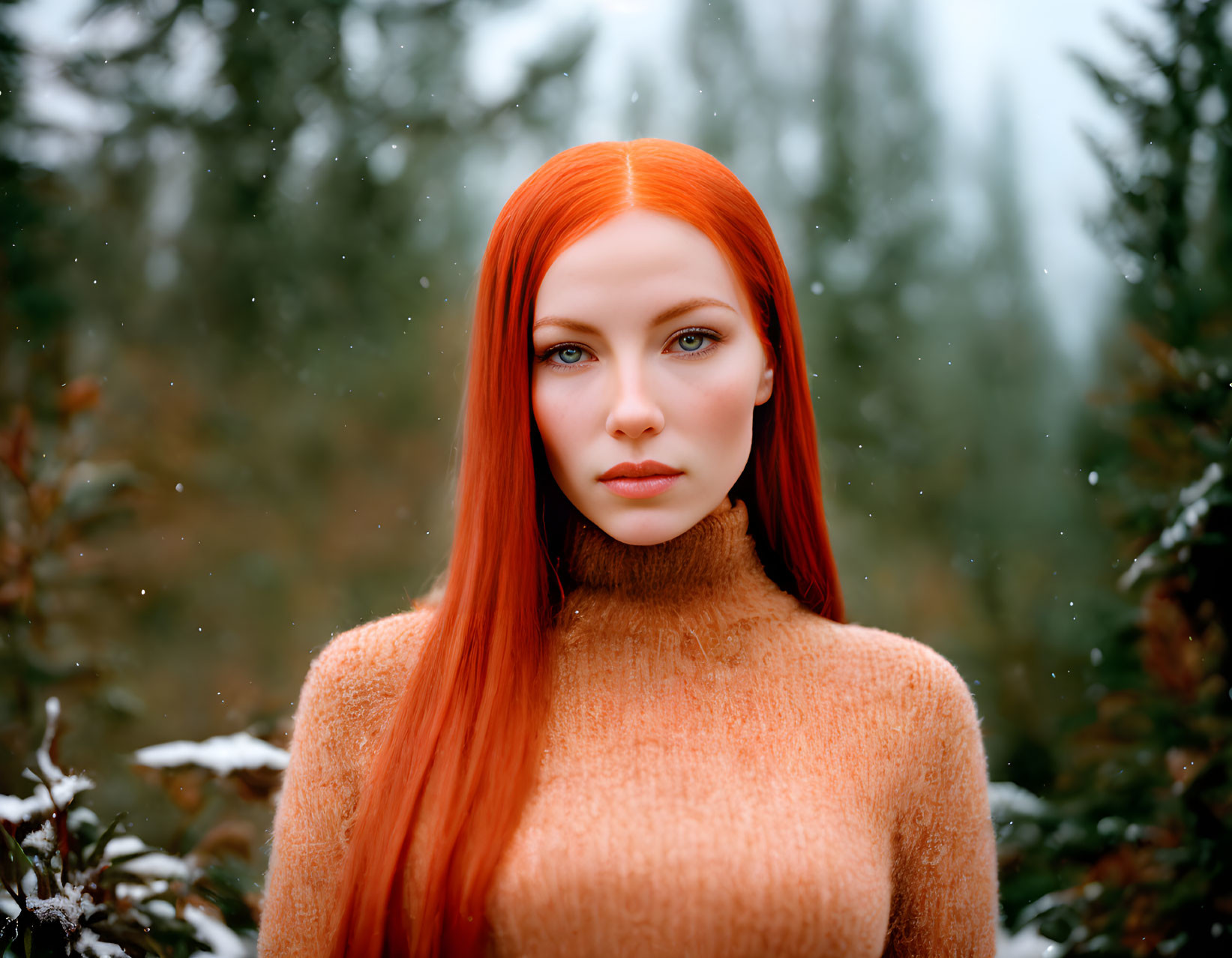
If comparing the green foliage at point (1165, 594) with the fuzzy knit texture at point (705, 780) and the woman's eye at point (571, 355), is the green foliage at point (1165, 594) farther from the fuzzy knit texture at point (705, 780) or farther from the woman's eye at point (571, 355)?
the woman's eye at point (571, 355)

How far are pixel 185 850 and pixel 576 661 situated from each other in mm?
1251

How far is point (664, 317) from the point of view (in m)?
1.10

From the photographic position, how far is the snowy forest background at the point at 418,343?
219 cm

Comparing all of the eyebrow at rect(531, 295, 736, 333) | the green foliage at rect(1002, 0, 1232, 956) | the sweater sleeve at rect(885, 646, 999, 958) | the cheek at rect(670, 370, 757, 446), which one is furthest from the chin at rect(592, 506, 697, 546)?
the green foliage at rect(1002, 0, 1232, 956)

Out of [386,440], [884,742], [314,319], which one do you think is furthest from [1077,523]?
[314,319]

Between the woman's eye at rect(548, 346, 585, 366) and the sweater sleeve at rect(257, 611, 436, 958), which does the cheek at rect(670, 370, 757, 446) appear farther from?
the sweater sleeve at rect(257, 611, 436, 958)

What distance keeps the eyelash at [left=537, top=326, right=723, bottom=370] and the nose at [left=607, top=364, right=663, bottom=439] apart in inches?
2.9

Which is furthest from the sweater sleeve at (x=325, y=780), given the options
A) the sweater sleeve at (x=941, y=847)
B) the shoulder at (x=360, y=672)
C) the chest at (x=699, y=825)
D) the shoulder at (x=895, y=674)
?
the sweater sleeve at (x=941, y=847)

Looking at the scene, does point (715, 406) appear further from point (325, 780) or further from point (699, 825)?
point (325, 780)

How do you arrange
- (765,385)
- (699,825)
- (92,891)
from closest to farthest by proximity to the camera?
(699,825), (765,385), (92,891)

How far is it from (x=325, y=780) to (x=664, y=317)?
713 millimetres

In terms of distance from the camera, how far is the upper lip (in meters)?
1.10

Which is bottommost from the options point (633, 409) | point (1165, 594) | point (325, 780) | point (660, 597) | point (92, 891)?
point (92, 891)

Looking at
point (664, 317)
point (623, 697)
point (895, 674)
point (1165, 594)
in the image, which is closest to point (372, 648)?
point (623, 697)
